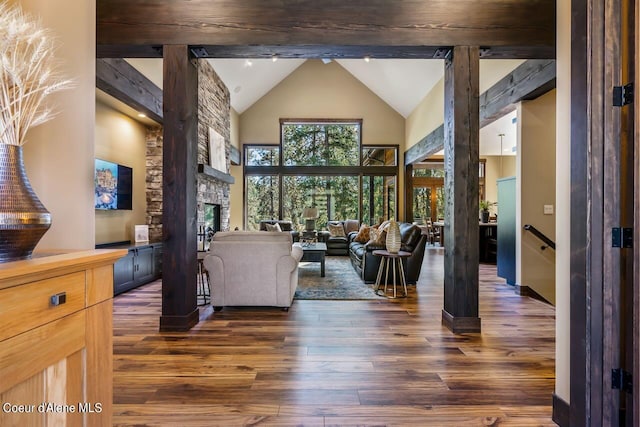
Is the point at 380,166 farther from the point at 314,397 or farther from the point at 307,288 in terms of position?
the point at 314,397

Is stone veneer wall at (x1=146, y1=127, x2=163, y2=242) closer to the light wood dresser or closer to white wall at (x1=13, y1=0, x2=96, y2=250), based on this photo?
white wall at (x1=13, y1=0, x2=96, y2=250)

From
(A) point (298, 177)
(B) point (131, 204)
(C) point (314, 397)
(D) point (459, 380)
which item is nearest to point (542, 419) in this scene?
(D) point (459, 380)

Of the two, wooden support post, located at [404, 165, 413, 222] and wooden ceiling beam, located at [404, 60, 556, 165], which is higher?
wooden ceiling beam, located at [404, 60, 556, 165]

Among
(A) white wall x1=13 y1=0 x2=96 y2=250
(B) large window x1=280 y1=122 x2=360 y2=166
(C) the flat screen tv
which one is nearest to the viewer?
(A) white wall x1=13 y1=0 x2=96 y2=250

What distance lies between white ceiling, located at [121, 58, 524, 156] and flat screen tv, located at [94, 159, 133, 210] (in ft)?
4.79

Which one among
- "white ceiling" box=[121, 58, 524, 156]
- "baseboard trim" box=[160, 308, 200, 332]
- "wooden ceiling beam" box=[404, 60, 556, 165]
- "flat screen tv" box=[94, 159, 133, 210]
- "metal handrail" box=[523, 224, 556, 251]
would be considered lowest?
"baseboard trim" box=[160, 308, 200, 332]

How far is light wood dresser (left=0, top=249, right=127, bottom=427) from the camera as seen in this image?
80cm

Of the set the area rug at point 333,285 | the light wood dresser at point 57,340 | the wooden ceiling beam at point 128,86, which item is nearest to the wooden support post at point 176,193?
the wooden ceiling beam at point 128,86

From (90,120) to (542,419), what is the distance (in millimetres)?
2641

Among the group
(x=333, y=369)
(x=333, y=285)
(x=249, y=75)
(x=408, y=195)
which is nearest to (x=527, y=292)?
(x=333, y=285)

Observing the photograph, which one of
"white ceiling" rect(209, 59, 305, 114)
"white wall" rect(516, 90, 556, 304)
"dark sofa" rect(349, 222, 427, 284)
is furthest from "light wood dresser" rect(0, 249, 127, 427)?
"white ceiling" rect(209, 59, 305, 114)

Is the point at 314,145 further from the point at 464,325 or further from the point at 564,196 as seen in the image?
the point at 564,196

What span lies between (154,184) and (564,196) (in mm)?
5987

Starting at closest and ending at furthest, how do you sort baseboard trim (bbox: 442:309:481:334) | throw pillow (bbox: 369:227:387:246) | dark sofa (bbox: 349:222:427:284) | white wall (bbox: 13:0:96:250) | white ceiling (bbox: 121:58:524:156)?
white wall (bbox: 13:0:96:250) < baseboard trim (bbox: 442:309:481:334) < dark sofa (bbox: 349:222:427:284) < throw pillow (bbox: 369:227:387:246) < white ceiling (bbox: 121:58:524:156)
